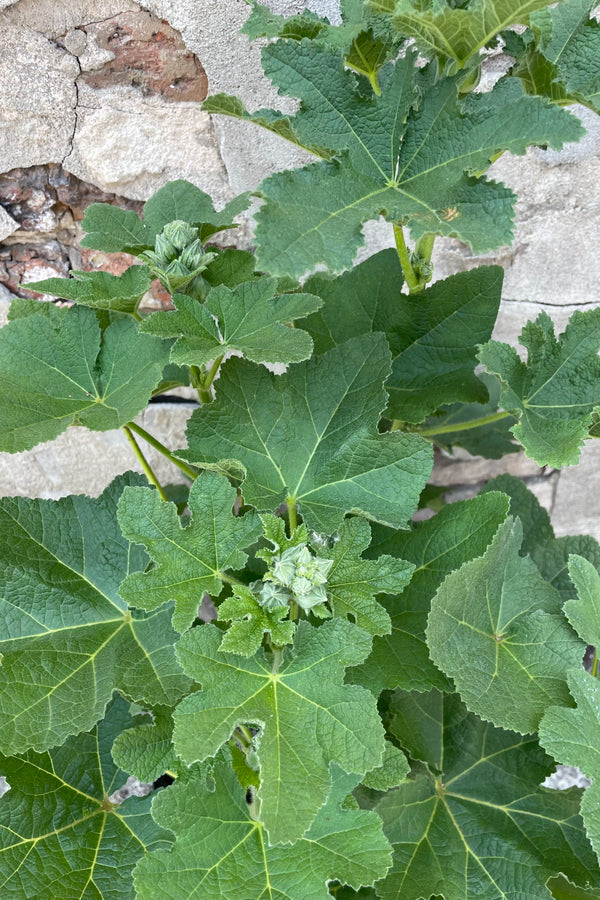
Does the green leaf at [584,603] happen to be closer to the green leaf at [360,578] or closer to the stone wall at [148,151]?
the green leaf at [360,578]

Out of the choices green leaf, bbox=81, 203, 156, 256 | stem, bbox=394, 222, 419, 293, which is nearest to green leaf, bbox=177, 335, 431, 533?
stem, bbox=394, 222, 419, 293

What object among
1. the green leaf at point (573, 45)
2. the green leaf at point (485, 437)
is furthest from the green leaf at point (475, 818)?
the green leaf at point (573, 45)

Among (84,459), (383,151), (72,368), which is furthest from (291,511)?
(84,459)

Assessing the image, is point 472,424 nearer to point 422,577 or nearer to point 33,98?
point 422,577

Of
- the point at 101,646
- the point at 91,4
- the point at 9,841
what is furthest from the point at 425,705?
the point at 91,4

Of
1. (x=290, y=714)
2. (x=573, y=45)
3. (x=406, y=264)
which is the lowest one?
(x=290, y=714)
